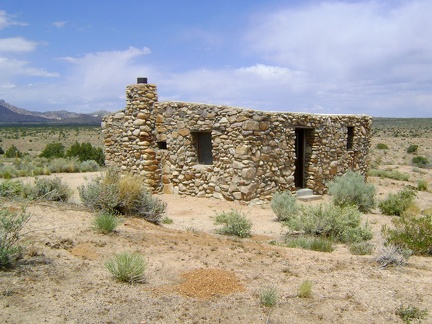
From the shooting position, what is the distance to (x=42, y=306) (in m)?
4.32

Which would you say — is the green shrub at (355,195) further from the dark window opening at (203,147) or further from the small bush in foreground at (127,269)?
the small bush in foreground at (127,269)

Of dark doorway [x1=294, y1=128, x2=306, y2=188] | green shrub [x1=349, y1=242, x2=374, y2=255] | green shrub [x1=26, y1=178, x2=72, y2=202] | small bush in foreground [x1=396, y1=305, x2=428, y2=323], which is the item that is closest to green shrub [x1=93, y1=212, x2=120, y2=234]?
green shrub [x1=26, y1=178, x2=72, y2=202]

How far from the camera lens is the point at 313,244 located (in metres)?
7.61

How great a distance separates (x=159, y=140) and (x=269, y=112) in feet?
13.0

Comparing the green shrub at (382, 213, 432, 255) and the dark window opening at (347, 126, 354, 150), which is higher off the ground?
the dark window opening at (347, 126, 354, 150)

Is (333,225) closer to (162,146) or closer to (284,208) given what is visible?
(284,208)

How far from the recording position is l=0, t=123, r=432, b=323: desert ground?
4.47 metres

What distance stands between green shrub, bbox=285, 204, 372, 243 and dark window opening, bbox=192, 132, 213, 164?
17.7ft

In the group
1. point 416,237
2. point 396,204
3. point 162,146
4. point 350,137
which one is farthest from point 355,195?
point 162,146

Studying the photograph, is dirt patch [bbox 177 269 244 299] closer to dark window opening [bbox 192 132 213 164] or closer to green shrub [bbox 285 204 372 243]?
green shrub [bbox 285 204 372 243]

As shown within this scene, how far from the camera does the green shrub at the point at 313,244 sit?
7.50m

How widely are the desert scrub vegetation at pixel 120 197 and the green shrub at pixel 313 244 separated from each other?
310 cm

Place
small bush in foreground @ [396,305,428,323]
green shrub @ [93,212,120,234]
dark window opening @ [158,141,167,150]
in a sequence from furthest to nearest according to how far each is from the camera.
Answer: dark window opening @ [158,141,167,150] → green shrub @ [93,212,120,234] → small bush in foreground @ [396,305,428,323]

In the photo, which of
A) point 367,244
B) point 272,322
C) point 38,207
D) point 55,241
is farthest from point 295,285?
point 38,207
